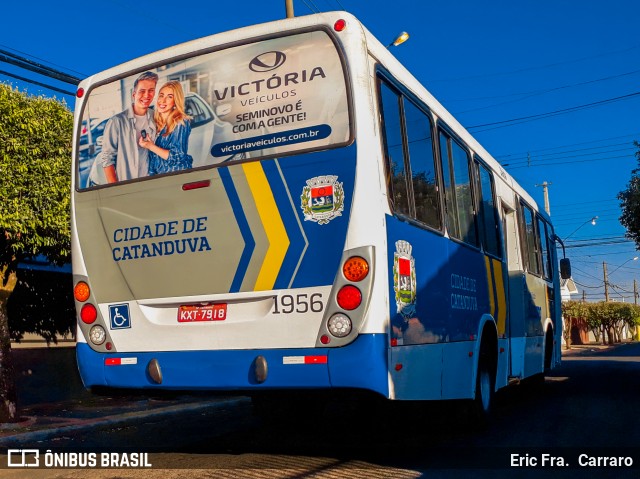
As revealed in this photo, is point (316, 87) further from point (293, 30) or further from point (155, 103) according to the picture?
point (155, 103)

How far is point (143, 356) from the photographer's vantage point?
20.7 feet

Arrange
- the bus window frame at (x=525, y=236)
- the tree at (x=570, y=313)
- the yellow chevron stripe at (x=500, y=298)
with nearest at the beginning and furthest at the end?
the yellow chevron stripe at (x=500, y=298) < the bus window frame at (x=525, y=236) < the tree at (x=570, y=313)

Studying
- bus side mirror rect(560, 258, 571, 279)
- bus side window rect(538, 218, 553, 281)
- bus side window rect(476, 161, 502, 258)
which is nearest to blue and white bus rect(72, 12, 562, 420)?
bus side window rect(476, 161, 502, 258)

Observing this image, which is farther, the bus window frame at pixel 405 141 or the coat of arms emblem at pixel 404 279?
the bus window frame at pixel 405 141

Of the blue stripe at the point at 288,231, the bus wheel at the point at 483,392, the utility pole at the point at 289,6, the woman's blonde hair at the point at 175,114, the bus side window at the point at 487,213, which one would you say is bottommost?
the bus wheel at the point at 483,392

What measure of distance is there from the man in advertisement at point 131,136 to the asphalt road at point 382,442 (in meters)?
2.68

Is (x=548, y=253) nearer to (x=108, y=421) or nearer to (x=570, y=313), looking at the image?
(x=108, y=421)

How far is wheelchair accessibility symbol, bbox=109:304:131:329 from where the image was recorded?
6.45 meters

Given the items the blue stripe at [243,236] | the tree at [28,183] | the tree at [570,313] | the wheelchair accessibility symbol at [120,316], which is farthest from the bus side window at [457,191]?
the tree at [570,313]

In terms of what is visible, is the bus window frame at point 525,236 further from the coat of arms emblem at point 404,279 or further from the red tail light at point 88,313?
the red tail light at point 88,313

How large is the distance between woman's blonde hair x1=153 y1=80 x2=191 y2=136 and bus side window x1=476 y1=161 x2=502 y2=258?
3.99m

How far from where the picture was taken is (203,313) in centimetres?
613

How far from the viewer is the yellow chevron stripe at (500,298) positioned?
9383mm

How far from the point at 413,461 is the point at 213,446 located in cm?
234
